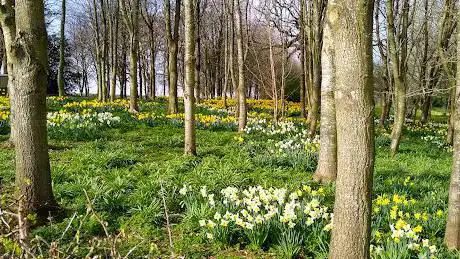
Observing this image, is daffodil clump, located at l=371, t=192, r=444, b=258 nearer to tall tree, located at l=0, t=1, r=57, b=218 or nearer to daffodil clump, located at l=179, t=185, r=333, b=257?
daffodil clump, located at l=179, t=185, r=333, b=257

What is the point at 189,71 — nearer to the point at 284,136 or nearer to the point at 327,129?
the point at 327,129

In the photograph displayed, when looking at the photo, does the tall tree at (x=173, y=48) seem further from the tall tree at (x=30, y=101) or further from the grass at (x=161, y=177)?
the tall tree at (x=30, y=101)

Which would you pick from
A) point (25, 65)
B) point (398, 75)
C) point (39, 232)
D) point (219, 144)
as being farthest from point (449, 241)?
point (398, 75)

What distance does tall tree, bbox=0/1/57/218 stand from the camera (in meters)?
4.07

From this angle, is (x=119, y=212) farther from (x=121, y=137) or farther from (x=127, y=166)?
(x=121, y=137)

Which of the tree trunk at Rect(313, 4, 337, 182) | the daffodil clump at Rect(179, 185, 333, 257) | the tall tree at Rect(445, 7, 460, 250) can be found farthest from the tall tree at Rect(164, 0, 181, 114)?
the tall tree at Rect(445, 7, 460, 250)

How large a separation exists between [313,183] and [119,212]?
297 centimetres

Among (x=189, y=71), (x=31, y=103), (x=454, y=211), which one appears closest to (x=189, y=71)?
(x=189, y=71)

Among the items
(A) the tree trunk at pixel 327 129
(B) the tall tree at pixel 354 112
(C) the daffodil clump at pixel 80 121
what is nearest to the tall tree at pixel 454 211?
(B) the tall tree at pixel 354 112

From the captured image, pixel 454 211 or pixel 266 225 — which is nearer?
pixel 454 211

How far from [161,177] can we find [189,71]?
2364mm

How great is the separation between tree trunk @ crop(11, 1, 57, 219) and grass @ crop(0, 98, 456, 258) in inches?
18.4

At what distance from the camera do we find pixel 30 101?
416cm

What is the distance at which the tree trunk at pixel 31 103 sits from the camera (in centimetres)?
407
